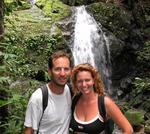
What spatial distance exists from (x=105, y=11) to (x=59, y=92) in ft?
45.7

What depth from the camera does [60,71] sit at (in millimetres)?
3932

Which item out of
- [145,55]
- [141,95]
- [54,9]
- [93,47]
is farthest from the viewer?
[145,55]

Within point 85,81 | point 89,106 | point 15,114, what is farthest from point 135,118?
point 85,81

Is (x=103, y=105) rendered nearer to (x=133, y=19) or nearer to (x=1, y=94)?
(x=1, y=94)

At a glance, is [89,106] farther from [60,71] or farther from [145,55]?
[145,55]

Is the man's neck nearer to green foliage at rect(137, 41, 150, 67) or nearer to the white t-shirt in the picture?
the white t-shirt

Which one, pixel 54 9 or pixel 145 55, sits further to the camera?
pixel 145 55

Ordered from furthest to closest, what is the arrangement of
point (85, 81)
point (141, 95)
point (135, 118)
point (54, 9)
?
point (54, 9) < point (141, 95) < point (135, 118) < point (85, 81)

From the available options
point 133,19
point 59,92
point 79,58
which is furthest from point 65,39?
point 59,92

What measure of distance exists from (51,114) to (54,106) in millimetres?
91

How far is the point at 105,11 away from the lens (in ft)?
57.5

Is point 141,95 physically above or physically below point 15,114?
below

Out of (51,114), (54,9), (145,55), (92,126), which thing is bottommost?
(145,55)

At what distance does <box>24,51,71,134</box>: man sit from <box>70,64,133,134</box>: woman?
110 millimetres
